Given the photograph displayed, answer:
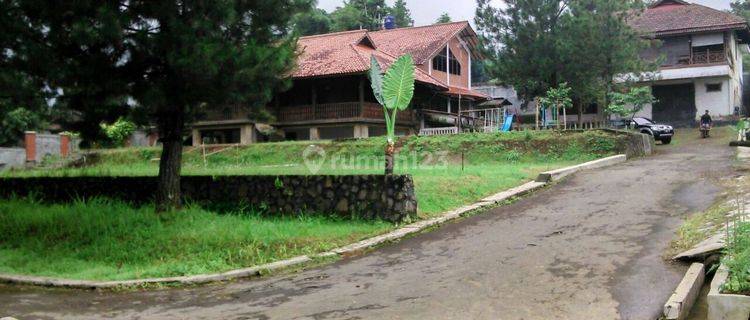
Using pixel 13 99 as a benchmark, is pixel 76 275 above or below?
below

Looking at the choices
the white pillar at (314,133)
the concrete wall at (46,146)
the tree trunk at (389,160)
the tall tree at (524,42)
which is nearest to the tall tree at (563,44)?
the tall tree at (524,42)

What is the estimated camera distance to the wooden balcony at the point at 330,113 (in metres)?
28.2

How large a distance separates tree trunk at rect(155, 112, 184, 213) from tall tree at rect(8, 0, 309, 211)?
4.8 inches

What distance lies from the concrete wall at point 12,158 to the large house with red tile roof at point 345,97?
776 centimetres

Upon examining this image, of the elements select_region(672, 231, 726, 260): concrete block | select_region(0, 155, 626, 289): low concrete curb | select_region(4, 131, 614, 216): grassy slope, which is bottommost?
select_region(0, 155, 626, 289): low concrete curb

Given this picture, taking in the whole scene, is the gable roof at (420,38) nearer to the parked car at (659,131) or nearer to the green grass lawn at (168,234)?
the parked car at (659,131)

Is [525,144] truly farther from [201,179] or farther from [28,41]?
[28,41]

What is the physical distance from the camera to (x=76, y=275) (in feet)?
30.6

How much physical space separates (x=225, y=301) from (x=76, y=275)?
3.27 m

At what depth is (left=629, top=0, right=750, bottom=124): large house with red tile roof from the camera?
33219 mm

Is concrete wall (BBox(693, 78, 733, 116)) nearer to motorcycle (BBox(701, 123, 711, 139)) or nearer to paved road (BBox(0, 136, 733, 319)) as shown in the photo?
motorcycle (BBox(701, 123, 711, 139))

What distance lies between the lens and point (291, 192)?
11945 mm

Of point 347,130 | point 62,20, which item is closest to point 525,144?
point 347,130

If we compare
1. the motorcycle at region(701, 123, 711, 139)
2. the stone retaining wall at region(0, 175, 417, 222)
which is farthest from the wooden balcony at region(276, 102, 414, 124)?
the stone retaining wall at region(0, 175, 417, 222)
